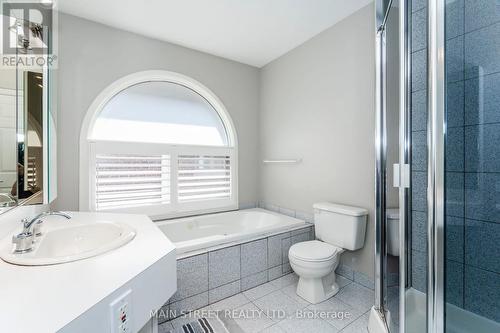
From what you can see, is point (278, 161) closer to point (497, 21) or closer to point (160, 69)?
point (160, 69)

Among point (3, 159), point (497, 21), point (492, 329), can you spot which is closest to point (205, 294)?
point (3, 159)

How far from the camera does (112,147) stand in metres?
2.29

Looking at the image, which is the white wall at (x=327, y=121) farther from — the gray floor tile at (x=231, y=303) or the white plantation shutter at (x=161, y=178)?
the gray floor tile at (x=231, y=303)

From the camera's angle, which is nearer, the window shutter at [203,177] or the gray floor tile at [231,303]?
the gray floor tile at [231,303]

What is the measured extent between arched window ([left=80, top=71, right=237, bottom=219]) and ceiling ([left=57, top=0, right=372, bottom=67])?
47cm

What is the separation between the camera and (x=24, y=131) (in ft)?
4.32

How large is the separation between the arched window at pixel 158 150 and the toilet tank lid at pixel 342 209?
1.26 metres

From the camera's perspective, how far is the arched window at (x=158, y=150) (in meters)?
2.25

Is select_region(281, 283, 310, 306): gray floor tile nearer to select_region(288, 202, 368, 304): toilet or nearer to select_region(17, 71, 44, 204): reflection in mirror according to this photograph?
select_region(288, 202, 368, 304): toilet

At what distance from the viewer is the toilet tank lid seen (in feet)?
6.31

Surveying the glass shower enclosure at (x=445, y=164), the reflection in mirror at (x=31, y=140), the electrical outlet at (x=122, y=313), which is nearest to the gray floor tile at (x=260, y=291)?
the glass shower enclosure at (x=445, y=164)

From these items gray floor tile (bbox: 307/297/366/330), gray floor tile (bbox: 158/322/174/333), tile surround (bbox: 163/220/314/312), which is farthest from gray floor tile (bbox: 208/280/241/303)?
gray floor tile (bbox: 307/297/366/330)

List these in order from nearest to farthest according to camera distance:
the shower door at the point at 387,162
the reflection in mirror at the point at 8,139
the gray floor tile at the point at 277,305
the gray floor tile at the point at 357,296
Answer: the reflection in mirror at the point at 8,139 → the shower door at the point at 387,162 → the gray floor tile at the point at 277,305 → the gray floor tile at the point at 357,296

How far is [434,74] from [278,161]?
2.01m
